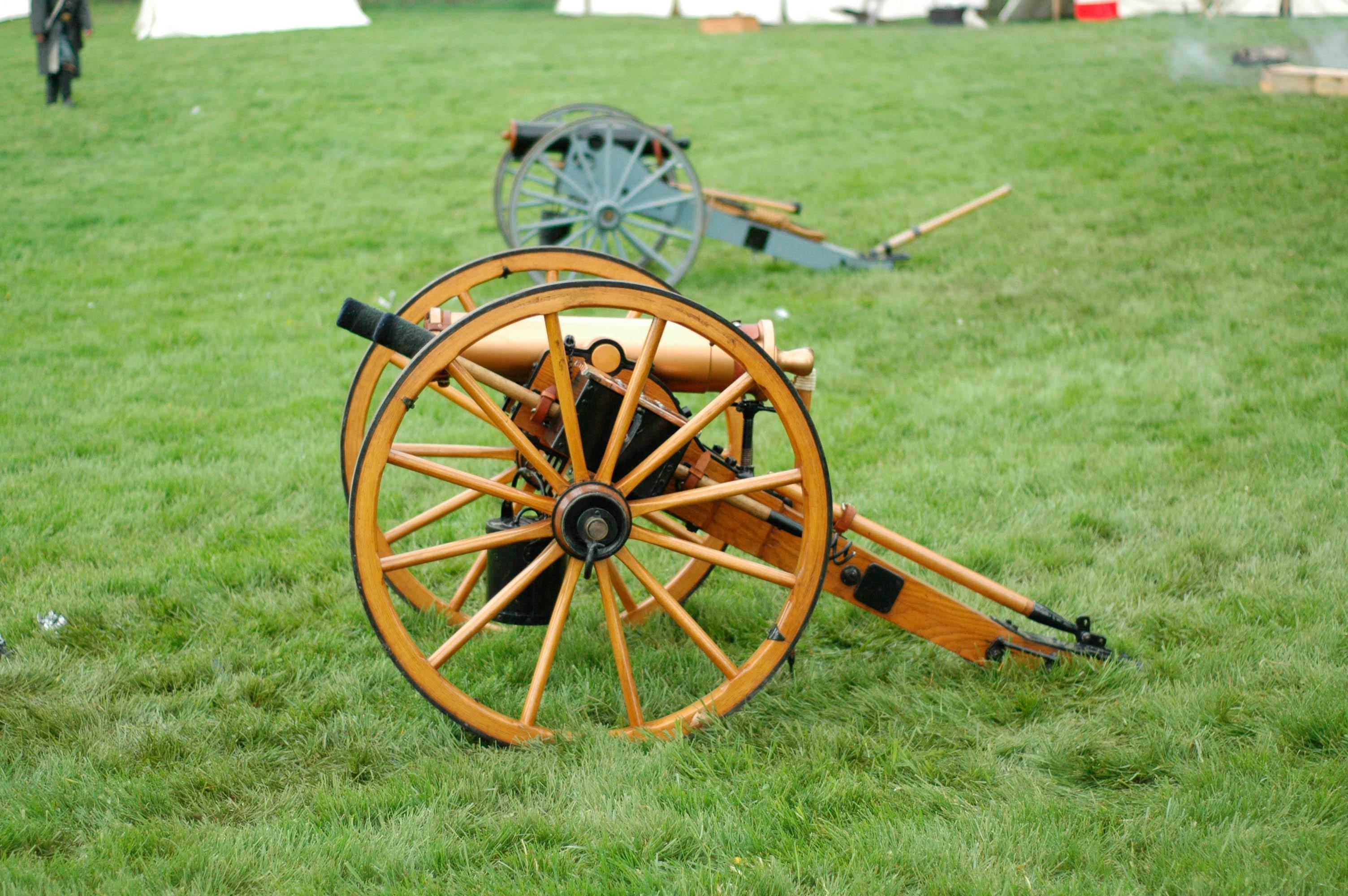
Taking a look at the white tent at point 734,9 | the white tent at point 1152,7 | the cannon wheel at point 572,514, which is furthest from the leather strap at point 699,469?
the white tent at point 1152,7

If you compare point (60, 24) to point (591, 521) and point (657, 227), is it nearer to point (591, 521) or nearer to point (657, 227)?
point (657, 227)

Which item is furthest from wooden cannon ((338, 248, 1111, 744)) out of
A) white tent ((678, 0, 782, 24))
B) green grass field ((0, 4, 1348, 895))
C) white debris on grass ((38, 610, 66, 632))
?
white tent ((678, 0, 782, 24))

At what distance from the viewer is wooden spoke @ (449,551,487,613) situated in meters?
3.34

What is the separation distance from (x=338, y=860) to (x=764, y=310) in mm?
4841

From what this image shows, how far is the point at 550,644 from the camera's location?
8.68 feet

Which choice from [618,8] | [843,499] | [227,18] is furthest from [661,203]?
[618,8]

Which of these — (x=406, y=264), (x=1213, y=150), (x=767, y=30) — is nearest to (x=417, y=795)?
(x=406, y=264)

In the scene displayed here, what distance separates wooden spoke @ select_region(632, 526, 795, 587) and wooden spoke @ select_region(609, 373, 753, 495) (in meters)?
0.08

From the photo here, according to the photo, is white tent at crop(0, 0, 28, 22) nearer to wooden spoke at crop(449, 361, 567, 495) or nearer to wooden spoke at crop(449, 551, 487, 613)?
wooden spoke at crop(449, 551, 487, 613)

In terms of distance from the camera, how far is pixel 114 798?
2.51m

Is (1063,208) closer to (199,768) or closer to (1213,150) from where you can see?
(1213,150)

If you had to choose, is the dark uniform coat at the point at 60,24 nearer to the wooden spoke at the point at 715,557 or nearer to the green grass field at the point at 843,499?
the green grass field at the point at 843,499

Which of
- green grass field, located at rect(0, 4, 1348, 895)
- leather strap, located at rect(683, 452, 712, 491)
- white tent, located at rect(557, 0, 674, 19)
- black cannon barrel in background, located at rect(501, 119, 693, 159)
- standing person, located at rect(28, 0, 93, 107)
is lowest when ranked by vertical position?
green grass field, located at rect(0, 4, 1348, 895)

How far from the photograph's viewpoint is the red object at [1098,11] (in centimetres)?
1945
